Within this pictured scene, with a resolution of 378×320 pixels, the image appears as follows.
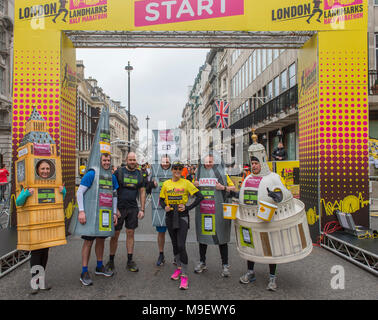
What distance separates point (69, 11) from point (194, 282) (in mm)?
6493

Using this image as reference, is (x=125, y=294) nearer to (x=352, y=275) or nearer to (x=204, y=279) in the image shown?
(x=204, y=279)

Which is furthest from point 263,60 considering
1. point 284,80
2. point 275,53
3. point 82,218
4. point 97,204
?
point 82,218

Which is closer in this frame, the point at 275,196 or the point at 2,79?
the point at 275,196

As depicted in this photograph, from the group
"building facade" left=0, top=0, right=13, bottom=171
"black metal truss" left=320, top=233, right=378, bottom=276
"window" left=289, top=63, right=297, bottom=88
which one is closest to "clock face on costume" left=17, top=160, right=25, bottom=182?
"black metal truss" left=320, top=233, right=378, bottom=276

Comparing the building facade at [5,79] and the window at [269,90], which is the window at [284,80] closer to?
the window at [269,90]

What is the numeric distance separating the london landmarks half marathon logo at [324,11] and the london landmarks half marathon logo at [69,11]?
4035 millimetres

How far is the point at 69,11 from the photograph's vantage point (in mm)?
7359

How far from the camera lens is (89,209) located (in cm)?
481

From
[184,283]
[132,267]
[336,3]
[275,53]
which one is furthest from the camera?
[275,53]

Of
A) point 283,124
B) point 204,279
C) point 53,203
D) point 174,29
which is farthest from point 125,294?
point 283,124

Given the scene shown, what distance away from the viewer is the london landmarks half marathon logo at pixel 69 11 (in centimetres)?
730

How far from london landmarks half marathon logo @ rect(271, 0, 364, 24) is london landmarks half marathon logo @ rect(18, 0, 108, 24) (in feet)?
13.2

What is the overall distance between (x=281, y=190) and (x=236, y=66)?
104ft

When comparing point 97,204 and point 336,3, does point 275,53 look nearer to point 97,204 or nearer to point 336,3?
point 336,3
